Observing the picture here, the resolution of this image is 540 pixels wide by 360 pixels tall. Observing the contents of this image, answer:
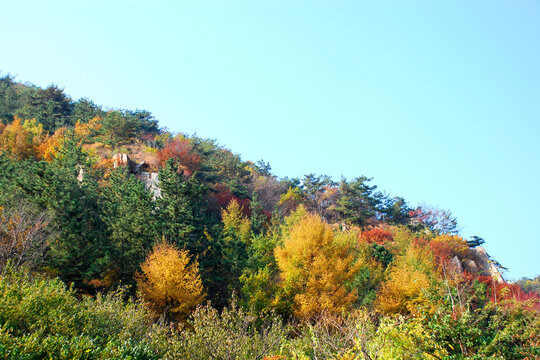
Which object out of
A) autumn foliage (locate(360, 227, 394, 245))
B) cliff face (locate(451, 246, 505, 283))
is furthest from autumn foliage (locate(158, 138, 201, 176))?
cliff face (locate(451, 246, 505, 283))

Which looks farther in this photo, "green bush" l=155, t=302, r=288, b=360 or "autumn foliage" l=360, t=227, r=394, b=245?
"autumn foliage" l=360, t=227, r=394, b=245

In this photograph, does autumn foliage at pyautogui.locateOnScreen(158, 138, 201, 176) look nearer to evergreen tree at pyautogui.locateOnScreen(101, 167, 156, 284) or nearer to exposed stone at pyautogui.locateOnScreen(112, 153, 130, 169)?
exposed stone at pyautogui.locateOnScreen(112, 153, 130, 169)

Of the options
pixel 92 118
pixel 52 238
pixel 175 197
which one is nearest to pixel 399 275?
pixel 175 197

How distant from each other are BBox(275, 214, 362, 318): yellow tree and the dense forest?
0.10 m

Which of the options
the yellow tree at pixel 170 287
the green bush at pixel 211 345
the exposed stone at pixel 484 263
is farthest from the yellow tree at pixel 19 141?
the exposed stone at pixel 484 263

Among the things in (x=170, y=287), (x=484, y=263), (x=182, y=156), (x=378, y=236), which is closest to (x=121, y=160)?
(x=182, y=156)

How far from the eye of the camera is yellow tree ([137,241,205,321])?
2638 cm

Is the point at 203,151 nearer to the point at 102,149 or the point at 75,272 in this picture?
the point at 102,149

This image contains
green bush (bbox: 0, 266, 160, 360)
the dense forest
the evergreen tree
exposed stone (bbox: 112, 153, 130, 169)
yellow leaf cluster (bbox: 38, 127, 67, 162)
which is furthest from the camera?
yellow leaf cluster (bbox: 38, 127, 67, 162)

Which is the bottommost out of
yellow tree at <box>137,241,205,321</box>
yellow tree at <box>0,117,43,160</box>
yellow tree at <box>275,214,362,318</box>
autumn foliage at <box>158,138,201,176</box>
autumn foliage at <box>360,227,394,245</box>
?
yellow tree at <box>137,241,205,321</box>

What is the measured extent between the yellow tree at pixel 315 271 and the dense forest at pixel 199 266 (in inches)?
4.0

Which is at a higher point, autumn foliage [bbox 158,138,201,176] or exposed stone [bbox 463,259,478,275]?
autumn foliage [bbox 158,138,201,176]

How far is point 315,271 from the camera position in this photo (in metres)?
28.5

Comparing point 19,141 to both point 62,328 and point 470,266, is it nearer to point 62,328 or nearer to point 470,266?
point 62,328
